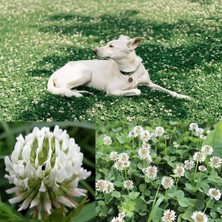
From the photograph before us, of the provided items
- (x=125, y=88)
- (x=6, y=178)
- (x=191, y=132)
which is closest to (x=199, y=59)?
(x=125, y=88)

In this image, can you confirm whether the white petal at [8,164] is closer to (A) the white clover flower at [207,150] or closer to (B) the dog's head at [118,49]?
(A) the white clover flower at [207,150]

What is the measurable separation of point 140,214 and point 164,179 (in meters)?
0.21

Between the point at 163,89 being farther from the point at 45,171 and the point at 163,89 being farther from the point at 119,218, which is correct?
the point at 45,171

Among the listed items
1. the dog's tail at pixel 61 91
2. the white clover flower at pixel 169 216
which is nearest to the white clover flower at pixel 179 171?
the white clover flower at pixel 169 216

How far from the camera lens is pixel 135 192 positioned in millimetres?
2854

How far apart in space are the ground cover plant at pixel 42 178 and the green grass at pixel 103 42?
2954 millimetres

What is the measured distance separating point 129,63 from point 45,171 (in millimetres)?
3587

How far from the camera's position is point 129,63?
5.45 meters

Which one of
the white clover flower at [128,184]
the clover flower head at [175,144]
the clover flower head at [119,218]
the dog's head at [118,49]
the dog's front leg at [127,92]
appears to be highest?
the clover flower head at [175,144]

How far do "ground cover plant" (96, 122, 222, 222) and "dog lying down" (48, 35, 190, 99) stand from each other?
2305mm

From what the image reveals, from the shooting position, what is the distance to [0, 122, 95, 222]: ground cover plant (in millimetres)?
1953

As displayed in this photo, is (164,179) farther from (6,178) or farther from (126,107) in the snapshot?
(126,107)

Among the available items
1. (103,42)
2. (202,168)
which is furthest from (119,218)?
(103,42)

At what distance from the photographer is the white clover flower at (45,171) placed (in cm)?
195
